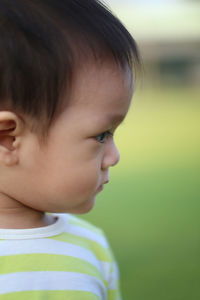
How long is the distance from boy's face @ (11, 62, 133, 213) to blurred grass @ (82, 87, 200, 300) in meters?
1.24

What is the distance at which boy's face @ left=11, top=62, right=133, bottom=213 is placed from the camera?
121 cm

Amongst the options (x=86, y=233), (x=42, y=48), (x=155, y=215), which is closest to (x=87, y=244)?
(x=86, y=233)

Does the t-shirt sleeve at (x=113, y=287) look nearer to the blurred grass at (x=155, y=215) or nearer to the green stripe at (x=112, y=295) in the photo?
the green stripe at (x=112, y=295)

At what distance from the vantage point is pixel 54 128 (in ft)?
3.93

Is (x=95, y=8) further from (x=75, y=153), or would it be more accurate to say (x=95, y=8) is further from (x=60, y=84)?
(x=75, y=153)

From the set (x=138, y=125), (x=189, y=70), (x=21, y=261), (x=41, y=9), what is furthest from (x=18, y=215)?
(x=189, y=70)

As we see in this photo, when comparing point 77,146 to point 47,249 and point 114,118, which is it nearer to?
point 114,118

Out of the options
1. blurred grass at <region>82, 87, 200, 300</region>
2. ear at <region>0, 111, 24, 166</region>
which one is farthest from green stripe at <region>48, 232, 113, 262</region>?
blurred grass at <region>82, 87, 200, 300</region>

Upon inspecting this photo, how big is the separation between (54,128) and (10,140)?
11 cm

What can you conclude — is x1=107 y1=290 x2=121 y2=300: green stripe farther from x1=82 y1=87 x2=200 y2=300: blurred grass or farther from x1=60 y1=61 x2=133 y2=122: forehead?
x1=82 y1=87 x2=200 y2=300: blurred grass

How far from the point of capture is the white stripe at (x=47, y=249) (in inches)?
46.5

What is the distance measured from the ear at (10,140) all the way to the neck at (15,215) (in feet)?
0.35

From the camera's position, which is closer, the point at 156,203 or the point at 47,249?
the point at 47,249

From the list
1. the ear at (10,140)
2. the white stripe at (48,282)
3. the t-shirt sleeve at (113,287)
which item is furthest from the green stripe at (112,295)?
the ear at (10,140)
